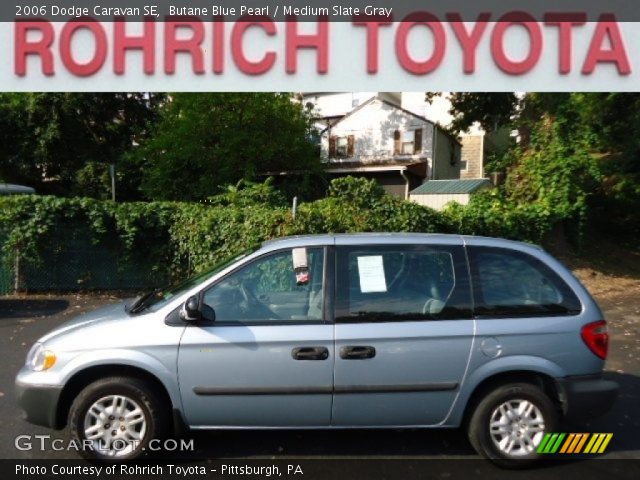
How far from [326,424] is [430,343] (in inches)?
38.3

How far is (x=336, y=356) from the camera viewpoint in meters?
3.70

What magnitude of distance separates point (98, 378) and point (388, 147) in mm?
25034

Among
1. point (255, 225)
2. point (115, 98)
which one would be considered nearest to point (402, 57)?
point (255, 225)

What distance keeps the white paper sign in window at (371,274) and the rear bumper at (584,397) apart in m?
1.50

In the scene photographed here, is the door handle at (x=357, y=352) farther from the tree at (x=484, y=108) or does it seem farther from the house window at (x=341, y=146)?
the house window at (x=341, y=146)

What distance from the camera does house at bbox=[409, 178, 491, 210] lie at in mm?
19766

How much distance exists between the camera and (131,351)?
3674mm

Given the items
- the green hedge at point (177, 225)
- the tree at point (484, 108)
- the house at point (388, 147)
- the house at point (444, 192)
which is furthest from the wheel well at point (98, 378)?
the house at point (388, 147)

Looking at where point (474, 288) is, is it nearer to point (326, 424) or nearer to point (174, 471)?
point (326, 424)

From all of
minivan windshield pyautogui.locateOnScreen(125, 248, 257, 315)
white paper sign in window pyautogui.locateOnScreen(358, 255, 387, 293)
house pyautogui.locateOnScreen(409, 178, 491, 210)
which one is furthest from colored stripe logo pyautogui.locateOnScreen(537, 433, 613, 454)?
house pyautogui.locateOnScreen(409, 178, 491, 210)

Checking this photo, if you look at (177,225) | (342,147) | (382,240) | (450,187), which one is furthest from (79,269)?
(342,147)

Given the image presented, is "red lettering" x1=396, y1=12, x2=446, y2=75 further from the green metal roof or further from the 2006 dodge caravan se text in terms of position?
the 2006 dodge caravan se text

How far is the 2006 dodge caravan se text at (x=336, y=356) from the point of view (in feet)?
12.1

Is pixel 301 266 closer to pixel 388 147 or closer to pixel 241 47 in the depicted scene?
pixel 241 47
